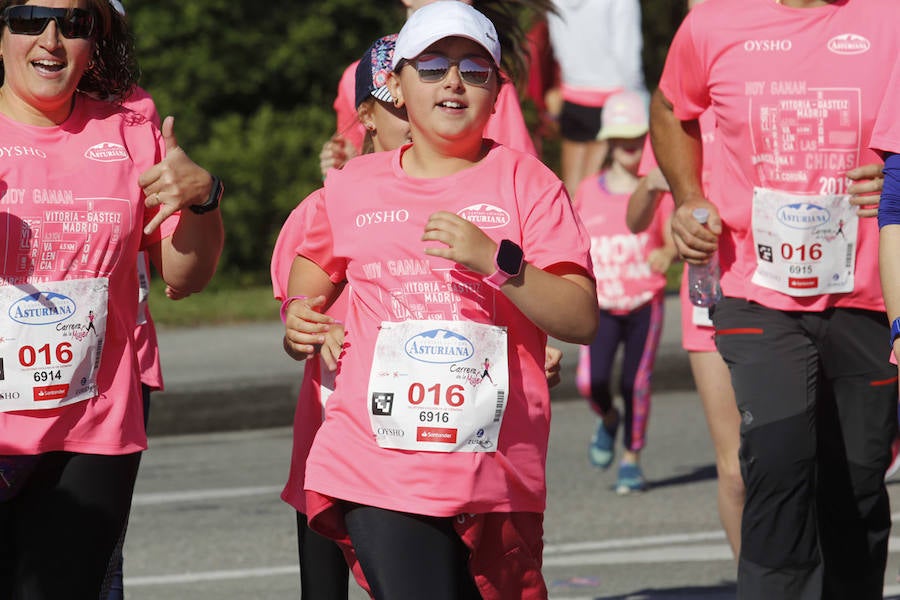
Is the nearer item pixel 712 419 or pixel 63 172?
pixel 63 172

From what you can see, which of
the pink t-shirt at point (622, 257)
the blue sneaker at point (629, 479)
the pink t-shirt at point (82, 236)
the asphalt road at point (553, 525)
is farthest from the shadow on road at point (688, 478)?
the pink t-shirt at point (82, 236)

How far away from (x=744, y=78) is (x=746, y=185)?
31 centimetres

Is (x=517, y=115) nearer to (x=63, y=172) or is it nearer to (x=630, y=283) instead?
(x=63, y=172)

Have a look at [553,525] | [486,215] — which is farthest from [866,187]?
[553,525]

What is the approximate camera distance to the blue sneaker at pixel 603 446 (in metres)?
8.73

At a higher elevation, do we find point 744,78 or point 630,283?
point 744,78

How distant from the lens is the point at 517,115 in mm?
5609

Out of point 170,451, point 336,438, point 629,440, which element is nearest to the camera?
point 336,438

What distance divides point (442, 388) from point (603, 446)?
15.6 ft

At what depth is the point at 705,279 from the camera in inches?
220

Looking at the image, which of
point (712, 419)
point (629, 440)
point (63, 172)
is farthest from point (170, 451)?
point (63, 172)

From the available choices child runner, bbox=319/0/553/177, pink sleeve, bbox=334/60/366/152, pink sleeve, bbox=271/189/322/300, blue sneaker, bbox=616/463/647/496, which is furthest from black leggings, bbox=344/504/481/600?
blue sneaker, bbox=616/463/647/496

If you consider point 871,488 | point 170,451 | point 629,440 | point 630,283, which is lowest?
point 170,451

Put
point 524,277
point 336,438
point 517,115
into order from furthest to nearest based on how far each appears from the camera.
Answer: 1. point 517,115
2. point 336,438
3. point 524,277
